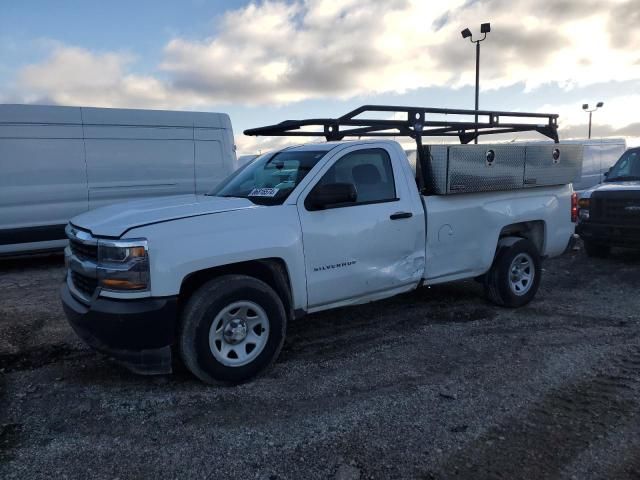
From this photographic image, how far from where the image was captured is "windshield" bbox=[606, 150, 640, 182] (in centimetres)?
916

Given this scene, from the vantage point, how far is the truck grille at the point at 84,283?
150 inches

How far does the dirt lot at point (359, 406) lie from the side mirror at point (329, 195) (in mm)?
1351

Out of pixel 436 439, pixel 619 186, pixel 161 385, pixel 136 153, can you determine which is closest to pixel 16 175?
pixel 136 153

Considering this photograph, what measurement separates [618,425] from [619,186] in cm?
648

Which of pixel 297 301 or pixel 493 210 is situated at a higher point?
pixel 493 210

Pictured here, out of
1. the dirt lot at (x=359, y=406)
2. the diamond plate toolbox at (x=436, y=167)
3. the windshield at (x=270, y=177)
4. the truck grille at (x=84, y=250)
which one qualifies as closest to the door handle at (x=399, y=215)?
the diamond plate toolbox at (x=436, y=167)

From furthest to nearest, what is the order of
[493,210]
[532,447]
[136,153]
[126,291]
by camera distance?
[136,153]
[493,210]
[126,291]
[532,447]

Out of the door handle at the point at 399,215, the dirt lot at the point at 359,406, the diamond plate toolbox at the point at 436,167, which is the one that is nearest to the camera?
A: the dirt lot at the point at 359,406

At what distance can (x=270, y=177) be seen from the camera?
473cm

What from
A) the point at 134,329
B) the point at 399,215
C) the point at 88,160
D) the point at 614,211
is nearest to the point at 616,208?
the point at 614,211

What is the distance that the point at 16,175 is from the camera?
327 inches

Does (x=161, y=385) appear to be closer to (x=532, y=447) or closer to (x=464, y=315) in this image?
(x=532, y=447)

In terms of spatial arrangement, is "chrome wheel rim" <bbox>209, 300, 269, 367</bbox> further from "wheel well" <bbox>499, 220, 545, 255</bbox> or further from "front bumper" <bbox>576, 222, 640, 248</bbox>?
"front bumper" <bbox>576, 222, 640, 248</bbox>

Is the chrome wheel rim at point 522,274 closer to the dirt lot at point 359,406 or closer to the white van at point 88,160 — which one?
the dirt lot at point 359,406
